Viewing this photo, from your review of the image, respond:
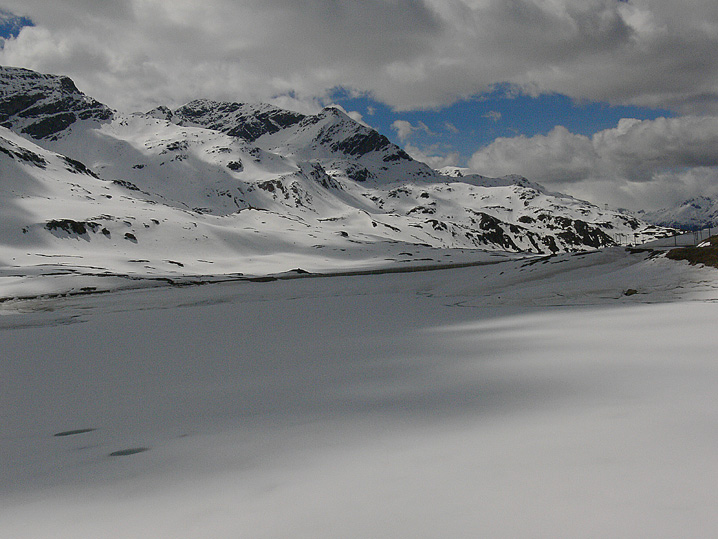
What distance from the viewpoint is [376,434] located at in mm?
→ 5066

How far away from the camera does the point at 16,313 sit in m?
26.0

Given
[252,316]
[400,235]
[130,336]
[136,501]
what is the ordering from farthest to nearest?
[400,235]
[252,316]
[130,336]
[136,501]

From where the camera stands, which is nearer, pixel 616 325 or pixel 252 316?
pixel 616 325

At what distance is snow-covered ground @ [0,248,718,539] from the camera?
11.0 feet

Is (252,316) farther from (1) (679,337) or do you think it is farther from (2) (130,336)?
(1) (679,337)

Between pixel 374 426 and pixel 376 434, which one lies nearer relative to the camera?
pixel 376 434

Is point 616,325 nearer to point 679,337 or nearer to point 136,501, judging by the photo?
point 679,337

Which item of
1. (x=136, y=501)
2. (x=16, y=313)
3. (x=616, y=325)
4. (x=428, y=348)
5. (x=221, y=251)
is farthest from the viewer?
(x=221, y=251)

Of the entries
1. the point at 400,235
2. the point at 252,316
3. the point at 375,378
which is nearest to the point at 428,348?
the point at 375,378

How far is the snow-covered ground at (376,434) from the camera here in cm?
336

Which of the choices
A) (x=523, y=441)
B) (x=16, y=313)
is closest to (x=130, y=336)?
(x=523, y=441)

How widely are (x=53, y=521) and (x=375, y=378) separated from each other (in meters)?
4.81

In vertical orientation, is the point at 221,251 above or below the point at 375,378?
above

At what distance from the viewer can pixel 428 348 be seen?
10.5 m
